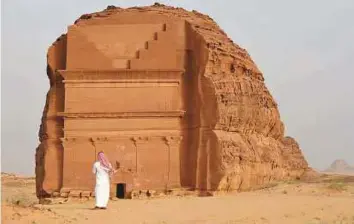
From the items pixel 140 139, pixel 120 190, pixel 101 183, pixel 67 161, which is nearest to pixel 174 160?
pixel 140 139

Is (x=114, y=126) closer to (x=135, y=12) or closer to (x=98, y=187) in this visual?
(x=135, y=12)

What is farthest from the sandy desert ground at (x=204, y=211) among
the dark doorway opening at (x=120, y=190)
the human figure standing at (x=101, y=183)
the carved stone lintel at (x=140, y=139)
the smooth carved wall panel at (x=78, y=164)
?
the carved stone lintel at (x=140, y=139)

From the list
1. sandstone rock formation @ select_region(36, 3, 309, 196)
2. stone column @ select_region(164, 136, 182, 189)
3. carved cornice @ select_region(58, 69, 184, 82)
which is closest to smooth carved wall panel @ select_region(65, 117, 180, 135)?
sandstone rock formation @ select_region(36, 3, 309, 196)

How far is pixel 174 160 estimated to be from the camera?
24.8 metres

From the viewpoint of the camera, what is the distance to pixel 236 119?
84.2ft

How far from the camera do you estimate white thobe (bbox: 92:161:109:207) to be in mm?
17531

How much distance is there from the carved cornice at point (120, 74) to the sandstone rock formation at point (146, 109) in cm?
4

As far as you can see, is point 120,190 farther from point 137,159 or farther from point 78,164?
point 78,164

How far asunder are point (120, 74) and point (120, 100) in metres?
1.13

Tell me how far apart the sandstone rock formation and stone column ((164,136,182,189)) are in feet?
0.14

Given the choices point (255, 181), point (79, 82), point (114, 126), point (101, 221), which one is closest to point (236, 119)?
point (255, 181)

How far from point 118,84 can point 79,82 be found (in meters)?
1.70

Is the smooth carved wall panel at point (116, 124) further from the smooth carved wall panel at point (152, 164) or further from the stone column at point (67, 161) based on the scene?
the smooth carved wall panel at point (152, 164)

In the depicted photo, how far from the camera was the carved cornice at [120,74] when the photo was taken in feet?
82.0
